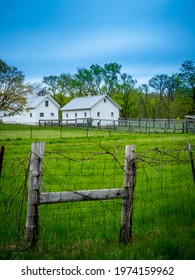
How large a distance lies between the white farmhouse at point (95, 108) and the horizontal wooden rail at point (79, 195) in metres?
40.8

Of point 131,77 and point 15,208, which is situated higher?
point 131,77

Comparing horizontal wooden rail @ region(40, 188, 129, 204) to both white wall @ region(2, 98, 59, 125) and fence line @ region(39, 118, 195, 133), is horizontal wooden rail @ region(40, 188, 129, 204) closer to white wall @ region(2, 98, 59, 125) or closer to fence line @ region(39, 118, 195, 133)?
fence line @ region(39, 118, 195, 133)

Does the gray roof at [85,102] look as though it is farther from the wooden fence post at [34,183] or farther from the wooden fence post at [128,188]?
the wooden fence post at [34,183]

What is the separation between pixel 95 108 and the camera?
1828 inches

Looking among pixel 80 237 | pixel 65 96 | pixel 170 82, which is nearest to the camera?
pixel 80 237

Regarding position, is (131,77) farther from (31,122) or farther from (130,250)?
(130,250)

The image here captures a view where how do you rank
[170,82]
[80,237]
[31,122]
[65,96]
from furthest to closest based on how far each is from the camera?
[65,96] → [31,122] → [170,82] → [80,237]

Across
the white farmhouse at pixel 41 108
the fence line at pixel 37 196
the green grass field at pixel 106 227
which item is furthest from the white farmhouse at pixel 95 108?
the fence line at pixel 37 196

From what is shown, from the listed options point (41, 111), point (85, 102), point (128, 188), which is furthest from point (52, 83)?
point (128, 188)

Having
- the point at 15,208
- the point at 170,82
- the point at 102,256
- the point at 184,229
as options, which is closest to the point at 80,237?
the point at 102,256

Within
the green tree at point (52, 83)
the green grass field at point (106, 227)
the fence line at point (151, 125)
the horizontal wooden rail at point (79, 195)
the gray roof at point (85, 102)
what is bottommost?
the green grass field at point (106, 227)

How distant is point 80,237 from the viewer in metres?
3.93

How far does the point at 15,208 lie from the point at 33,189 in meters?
2.17

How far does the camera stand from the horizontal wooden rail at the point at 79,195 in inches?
128
